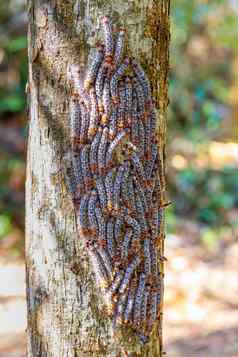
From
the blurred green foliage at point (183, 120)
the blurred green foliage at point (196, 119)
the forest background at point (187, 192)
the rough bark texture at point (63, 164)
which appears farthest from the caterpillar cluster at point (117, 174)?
the blurred green foliage at point (196, 119)

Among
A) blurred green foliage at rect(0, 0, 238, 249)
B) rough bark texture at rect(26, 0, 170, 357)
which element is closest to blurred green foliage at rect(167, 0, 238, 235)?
blurred green foliage at rect(0, 0, 238, 249)

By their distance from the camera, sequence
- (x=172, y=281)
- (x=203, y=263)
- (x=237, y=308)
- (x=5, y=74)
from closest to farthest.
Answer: (x=237, y=308) < (x=172, y=281) < (x=203, y=263) < (x=5, y=74)

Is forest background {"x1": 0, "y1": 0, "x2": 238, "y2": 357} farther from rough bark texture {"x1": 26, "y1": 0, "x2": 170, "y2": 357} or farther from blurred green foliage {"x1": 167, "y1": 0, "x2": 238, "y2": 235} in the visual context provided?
rough bark texture {"x1": 26, "y1": 0, "x2": 170, "y2": 357}

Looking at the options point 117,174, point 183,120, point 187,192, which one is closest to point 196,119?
point 183,120

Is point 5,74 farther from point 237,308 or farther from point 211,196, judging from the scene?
point 237,308

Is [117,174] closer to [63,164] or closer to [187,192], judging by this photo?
[63,164]

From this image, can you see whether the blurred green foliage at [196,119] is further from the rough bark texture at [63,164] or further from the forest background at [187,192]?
the rough bark texture at [63,164]

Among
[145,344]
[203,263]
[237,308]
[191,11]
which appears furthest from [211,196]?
[145,344]
